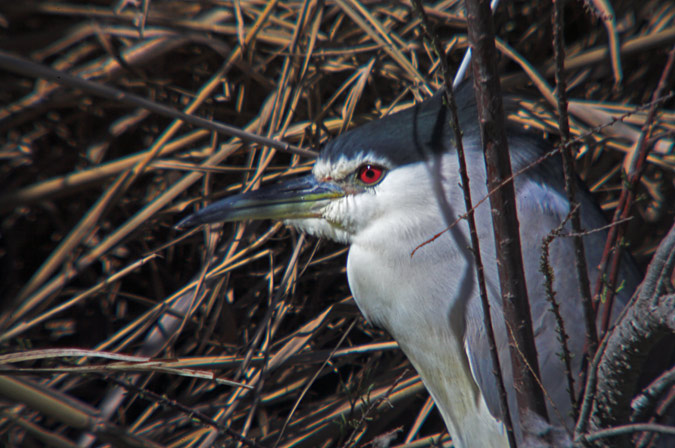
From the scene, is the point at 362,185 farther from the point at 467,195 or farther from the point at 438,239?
the point at 467,195

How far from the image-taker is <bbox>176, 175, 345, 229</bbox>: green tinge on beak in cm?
139

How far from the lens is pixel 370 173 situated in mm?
1329

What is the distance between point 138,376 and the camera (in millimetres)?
1573

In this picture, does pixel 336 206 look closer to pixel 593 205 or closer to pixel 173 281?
pixel 593 205

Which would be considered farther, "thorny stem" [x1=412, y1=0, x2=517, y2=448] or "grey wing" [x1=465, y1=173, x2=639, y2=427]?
"grey wing" [x1=465, y1=173, x2=639, y2=427]

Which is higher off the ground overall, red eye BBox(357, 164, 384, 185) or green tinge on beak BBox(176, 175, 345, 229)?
green tinge on beak BBox(176, 175, 345, 229)

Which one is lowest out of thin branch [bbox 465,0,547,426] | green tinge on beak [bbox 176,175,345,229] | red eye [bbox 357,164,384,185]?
thin branch [bbox 465,0,547,426]

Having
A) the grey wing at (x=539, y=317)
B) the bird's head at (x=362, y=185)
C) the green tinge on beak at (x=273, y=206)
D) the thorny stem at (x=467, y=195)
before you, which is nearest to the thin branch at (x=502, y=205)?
the thorny stem at (x=467, y=195)

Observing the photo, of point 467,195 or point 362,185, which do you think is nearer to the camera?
point 467,195

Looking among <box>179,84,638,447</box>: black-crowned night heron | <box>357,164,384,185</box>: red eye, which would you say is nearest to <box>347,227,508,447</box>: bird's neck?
<box>179,84,638,447</box>: black-crowned night heron

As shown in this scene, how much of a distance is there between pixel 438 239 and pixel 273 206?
0.38 metres

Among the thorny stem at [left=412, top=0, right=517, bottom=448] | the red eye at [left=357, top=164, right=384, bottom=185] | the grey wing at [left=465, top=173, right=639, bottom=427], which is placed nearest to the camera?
the thorny stem at [left=412, top=0, right=517, bottom=448]

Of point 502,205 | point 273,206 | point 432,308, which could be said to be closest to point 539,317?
point 432,308

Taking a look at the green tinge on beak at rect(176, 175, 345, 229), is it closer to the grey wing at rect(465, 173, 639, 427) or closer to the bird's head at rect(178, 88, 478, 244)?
the bird's head at rect(178, 88, 478, 244)
